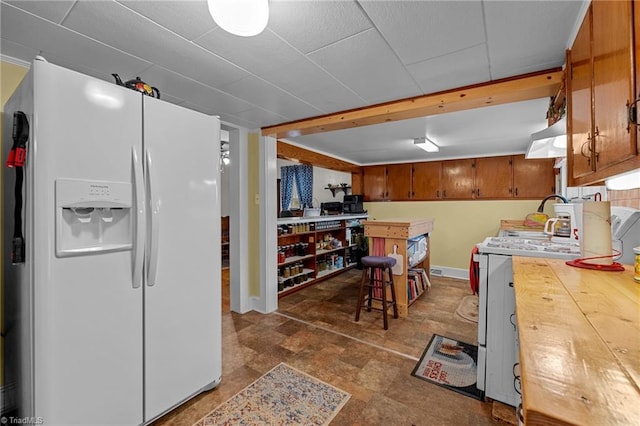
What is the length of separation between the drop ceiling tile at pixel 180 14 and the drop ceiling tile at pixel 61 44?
491 millimetres

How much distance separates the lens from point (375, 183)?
19.2ft

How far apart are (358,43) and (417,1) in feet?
1.28

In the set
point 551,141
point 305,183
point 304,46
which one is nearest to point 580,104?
point 551,141

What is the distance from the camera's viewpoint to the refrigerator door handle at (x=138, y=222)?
144 cm

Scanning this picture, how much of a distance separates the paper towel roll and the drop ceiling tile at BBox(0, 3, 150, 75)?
2.75m

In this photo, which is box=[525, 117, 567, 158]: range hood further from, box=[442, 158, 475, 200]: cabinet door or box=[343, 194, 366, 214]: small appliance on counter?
box=[343, 194, 366, 214]: small appliance on counter

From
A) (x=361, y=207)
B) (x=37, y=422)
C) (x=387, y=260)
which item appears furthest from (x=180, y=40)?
(x=361, y=207)

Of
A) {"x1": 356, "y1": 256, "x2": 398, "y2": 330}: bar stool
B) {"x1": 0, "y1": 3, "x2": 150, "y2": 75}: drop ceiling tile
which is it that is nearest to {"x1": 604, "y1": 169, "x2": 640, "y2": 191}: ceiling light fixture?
{"x1": 356, "y1": 256, "x2": 398, "y2": 330}: bar stool

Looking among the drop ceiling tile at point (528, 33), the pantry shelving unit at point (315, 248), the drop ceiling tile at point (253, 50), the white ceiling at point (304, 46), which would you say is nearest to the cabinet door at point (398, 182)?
the pantry shelving unit at point (315, 248)

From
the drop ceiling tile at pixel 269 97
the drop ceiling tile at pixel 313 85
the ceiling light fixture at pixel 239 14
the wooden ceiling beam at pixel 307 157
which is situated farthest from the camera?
the wooden ceiling beam at pixel 307 157

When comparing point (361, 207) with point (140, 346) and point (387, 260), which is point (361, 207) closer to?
point (387, 260)

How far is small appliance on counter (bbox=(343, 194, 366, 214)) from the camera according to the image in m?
5.52

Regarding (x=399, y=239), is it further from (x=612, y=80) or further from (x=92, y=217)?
(x=92, y=217)

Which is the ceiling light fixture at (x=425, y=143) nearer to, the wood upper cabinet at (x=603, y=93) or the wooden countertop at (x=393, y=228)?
the wooden countertop at (x=393, y=228)
